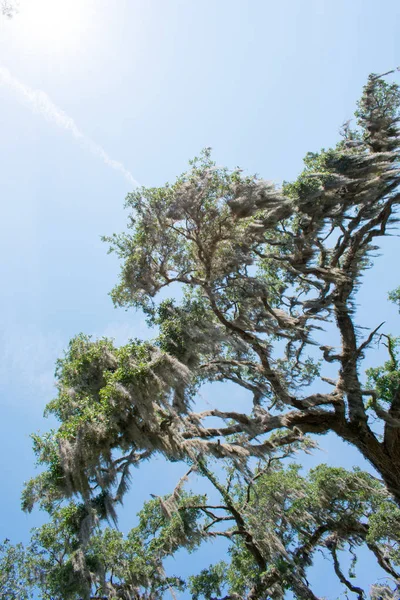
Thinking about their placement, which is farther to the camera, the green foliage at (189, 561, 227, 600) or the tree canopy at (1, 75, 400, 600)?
the green foliage at (189, 561, 227, 600)

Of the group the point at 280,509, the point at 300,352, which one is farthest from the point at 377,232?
the point at 280,509

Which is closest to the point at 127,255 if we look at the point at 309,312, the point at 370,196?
the point at 309,312

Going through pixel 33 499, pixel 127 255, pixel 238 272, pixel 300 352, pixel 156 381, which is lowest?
pixel 33 499

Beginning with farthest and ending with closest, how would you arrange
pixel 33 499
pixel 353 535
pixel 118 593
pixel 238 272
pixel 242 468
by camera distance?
pixel 353 535
pixel 238 272
pixel 118 593
pixel 242 468
pixel 33 499

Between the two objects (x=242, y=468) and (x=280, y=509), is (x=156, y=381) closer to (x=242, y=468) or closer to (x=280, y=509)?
(x=242, y=468)

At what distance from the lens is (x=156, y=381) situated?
25.4ft

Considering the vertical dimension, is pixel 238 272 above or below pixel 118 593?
above

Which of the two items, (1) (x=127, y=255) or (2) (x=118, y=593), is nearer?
(2) (x=118, y=593)

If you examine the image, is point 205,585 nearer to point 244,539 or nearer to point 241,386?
point 244,539

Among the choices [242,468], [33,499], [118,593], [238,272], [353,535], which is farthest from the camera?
[353,535]

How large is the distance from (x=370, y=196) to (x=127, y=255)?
7.60 metres

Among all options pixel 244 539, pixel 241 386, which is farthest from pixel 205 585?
pixel 241 386

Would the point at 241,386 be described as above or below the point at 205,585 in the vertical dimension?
above

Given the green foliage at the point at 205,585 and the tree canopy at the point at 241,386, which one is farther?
the green foliage at the point at 205,585
